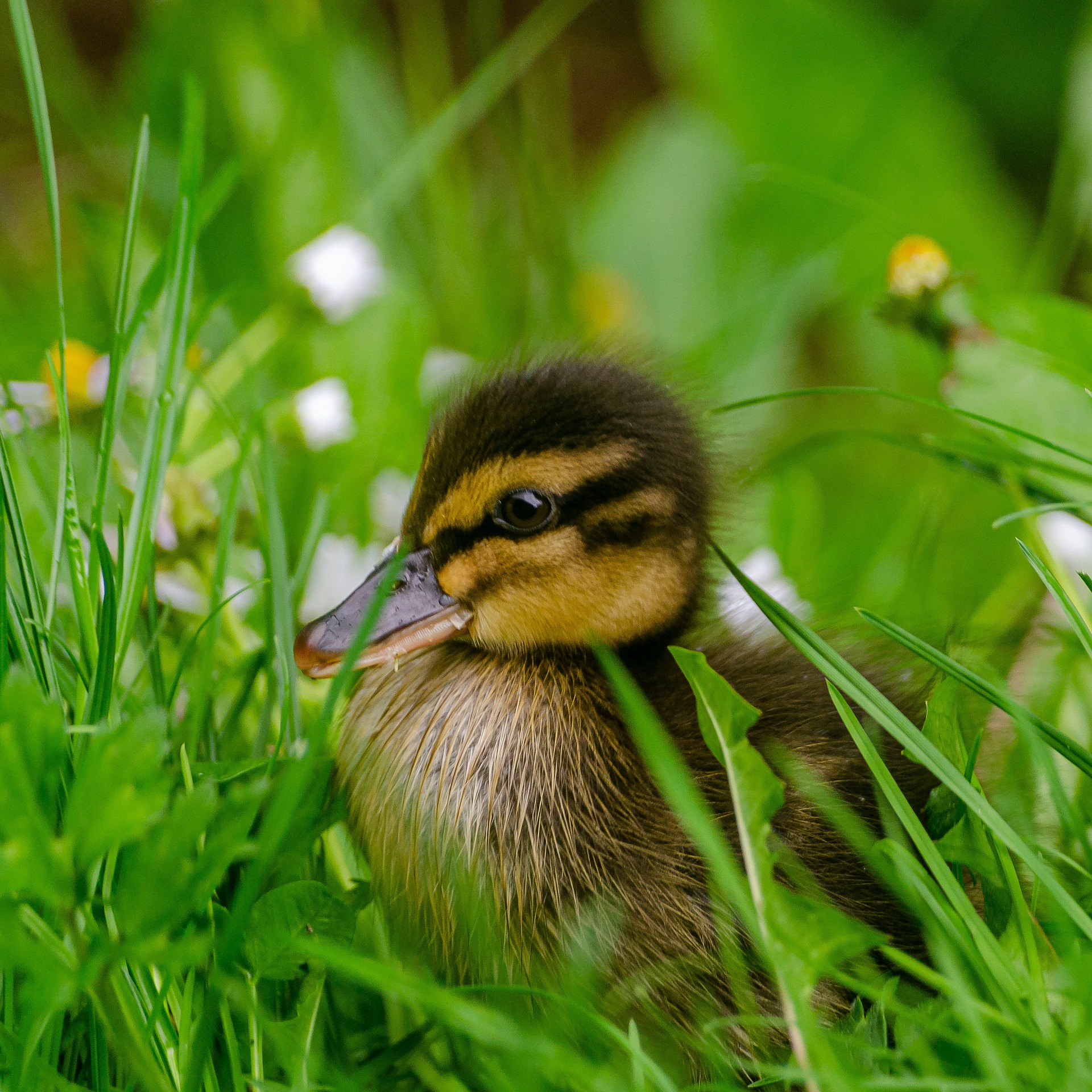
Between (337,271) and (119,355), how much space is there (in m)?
0.82

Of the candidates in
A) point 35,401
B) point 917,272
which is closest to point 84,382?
point 35,401

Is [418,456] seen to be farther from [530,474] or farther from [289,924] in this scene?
[289,924]

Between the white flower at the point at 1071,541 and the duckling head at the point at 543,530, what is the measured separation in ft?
1.97

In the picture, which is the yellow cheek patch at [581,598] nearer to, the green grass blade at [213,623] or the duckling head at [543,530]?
the duckling head at [543,530]

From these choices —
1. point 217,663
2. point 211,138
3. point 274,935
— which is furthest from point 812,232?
point 274,935

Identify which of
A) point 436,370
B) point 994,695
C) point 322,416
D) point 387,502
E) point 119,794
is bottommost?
point 994,695

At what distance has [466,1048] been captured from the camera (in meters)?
0.94

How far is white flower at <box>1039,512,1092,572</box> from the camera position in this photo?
1532 mm

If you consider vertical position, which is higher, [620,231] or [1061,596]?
[620,231]

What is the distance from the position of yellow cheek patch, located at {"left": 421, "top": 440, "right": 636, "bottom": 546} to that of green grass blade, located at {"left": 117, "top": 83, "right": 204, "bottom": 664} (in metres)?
0.28

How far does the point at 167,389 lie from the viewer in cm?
111

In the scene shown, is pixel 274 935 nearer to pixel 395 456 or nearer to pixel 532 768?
pixel 532 768

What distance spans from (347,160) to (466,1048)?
209 cm

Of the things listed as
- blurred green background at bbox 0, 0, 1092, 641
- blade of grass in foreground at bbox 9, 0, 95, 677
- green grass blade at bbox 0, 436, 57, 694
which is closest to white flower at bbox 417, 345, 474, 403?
blurred green background at bbox 0, 0, 1092, 641
